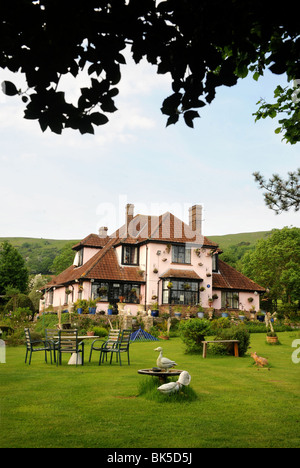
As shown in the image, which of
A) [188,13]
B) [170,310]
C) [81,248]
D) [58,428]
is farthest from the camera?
[81,248]

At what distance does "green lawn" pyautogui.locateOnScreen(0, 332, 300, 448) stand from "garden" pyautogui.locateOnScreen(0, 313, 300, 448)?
14 millimetres

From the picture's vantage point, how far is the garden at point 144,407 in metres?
6.21

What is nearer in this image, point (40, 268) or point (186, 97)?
point (186, 97)

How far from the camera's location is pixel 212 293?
36594 mm

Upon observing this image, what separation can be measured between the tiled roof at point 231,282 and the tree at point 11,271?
26.2m

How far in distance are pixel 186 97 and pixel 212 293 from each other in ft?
106

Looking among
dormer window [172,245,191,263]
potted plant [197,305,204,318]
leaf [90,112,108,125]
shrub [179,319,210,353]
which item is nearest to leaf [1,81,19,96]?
leaf [90,112,108,125]

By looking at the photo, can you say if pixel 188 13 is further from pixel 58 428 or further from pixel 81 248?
pixel 81 248

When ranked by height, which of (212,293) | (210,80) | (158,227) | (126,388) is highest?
(158,227)

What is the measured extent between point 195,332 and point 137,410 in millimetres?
10528

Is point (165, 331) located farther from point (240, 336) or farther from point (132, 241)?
point (240, 336)

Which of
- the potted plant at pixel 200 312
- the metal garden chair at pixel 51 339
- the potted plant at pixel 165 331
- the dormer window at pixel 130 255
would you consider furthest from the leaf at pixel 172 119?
the dormer window at pixel 130 255
